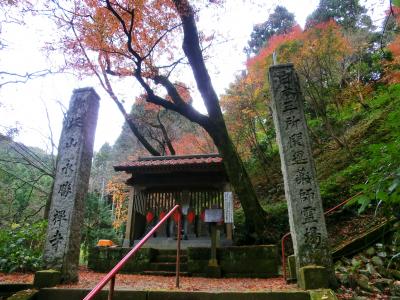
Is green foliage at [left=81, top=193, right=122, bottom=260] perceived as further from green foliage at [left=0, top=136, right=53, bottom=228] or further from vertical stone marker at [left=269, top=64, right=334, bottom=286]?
vertical stone marker at [left=269, top=64, right=334, bottom=286]

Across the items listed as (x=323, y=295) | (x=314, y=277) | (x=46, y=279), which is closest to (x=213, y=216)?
(x=314, y=277)

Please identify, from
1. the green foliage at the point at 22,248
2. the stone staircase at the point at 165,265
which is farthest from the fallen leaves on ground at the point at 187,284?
the stone staircase at the point at 165,265

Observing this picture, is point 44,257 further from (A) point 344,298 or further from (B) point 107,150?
(B) point 107,150

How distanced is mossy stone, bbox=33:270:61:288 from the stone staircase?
3.92 m

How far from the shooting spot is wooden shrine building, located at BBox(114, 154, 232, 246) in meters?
10.4

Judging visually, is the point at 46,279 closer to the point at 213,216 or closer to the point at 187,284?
the point at 187,284

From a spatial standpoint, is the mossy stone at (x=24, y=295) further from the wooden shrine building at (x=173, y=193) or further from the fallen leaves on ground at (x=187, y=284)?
the wooden shrine building at (x=173, y=193)

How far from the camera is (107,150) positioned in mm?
33812

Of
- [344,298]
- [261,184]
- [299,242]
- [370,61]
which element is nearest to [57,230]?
[299,242]

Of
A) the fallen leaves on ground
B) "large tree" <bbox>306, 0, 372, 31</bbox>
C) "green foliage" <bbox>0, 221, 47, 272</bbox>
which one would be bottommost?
the fallen leaves on ground

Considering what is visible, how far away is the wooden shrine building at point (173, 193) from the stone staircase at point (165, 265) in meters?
1.30

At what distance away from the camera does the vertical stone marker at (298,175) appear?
470cm

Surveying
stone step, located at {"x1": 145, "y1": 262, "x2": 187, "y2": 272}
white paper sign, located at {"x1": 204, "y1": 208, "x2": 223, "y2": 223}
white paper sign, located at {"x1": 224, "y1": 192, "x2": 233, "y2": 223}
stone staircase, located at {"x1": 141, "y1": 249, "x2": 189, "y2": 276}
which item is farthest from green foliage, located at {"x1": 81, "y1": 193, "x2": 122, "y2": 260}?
white paper sign, located at {"x1": 204, "y1": 208, "x2": 223, "y2": 223}

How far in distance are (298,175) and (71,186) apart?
4366mm
